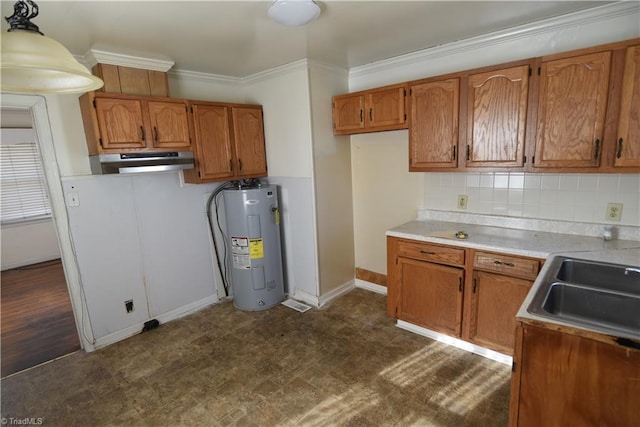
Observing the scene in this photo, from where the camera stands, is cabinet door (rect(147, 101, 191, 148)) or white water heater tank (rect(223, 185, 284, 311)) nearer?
cabinet door (rect(147, 101, 191, 148))

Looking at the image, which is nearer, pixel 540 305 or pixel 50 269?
pixel 540 305

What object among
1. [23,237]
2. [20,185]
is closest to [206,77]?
[20,185]

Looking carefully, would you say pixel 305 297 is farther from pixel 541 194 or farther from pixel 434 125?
pixel 541 194

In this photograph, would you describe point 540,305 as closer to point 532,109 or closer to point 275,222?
point 532,109

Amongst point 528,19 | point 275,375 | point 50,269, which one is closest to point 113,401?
point 275,375

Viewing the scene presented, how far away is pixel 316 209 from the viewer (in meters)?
3.22

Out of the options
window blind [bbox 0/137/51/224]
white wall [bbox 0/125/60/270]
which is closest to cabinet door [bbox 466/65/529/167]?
white wall [bbox 0/125/60/270]

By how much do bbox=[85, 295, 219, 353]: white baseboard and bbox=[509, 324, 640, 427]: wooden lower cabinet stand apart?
116 inches

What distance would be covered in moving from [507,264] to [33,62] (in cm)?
258

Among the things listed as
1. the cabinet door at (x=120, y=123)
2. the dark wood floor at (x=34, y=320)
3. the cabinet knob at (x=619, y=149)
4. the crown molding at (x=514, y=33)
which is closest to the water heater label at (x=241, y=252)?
the cabinet door at (x=120, y=123)

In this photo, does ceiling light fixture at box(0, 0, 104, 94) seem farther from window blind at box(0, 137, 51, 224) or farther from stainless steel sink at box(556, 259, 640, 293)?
window blind at box(0, 137, 51, 224)

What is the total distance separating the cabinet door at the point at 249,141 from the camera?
10.6 feet

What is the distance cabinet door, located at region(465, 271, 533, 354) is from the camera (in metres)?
2.21

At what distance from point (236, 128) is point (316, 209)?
1132mm
